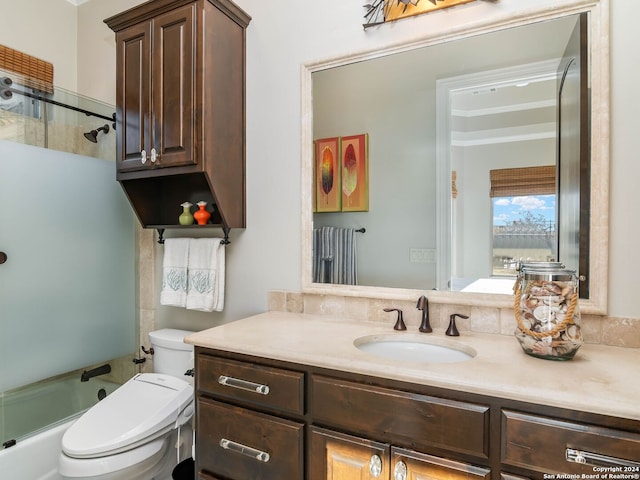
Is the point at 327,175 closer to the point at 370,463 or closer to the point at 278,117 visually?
the point at 278,117

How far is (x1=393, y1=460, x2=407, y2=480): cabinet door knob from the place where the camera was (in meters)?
0.94

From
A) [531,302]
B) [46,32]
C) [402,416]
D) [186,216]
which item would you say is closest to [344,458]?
[402,416]

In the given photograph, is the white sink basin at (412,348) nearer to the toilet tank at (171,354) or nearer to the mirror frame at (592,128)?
the mirror frame at (592,128)

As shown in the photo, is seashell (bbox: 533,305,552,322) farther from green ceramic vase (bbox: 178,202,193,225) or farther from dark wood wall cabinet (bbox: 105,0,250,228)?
green ceramic vase (bbox: 178,202,193,225)

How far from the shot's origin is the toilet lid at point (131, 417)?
1.39m

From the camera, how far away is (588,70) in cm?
121

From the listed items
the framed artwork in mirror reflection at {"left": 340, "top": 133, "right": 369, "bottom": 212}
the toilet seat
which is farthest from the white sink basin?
the toilet seat

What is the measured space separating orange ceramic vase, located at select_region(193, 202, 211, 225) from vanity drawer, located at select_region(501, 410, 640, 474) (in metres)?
1.46

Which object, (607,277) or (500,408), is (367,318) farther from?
(607,277)

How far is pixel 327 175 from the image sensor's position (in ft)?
5.39

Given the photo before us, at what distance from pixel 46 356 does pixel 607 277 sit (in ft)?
7.97

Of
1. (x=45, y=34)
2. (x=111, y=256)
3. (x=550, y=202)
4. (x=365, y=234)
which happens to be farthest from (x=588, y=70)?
(x=45, y=34)

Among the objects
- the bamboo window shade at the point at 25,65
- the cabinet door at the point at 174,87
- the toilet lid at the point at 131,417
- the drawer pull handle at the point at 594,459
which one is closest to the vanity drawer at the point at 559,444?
the drawer pull handle at the point at 594,459

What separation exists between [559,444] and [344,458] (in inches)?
20.4
